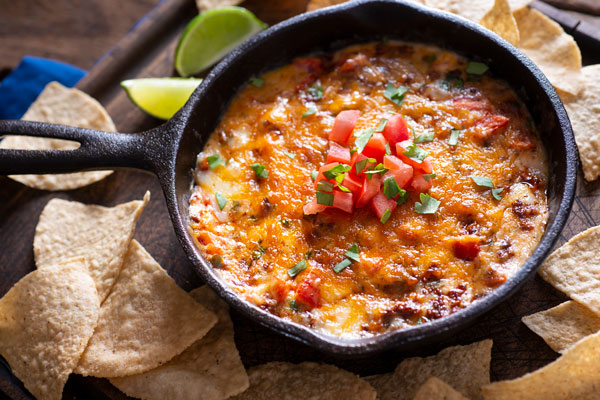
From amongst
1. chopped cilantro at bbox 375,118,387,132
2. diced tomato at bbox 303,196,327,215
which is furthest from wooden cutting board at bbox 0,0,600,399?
chopped cilantro at bbox 375,118,387,132

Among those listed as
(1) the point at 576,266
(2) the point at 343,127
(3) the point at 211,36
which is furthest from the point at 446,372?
(3) the point at 211,36

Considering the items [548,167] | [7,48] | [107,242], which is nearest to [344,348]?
[548,167]

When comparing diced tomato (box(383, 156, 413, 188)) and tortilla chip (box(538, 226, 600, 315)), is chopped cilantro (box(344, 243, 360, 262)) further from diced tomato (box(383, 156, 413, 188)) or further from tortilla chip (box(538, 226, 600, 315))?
tortilla chip (box(538, 226, 600, 315))

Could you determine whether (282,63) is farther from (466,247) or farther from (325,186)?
(466,247)

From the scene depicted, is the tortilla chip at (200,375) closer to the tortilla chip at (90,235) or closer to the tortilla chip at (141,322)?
the tortilla chip at (141,322)

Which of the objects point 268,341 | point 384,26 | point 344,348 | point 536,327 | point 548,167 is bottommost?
point 268,341

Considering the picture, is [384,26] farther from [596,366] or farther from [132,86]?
[596,366]
